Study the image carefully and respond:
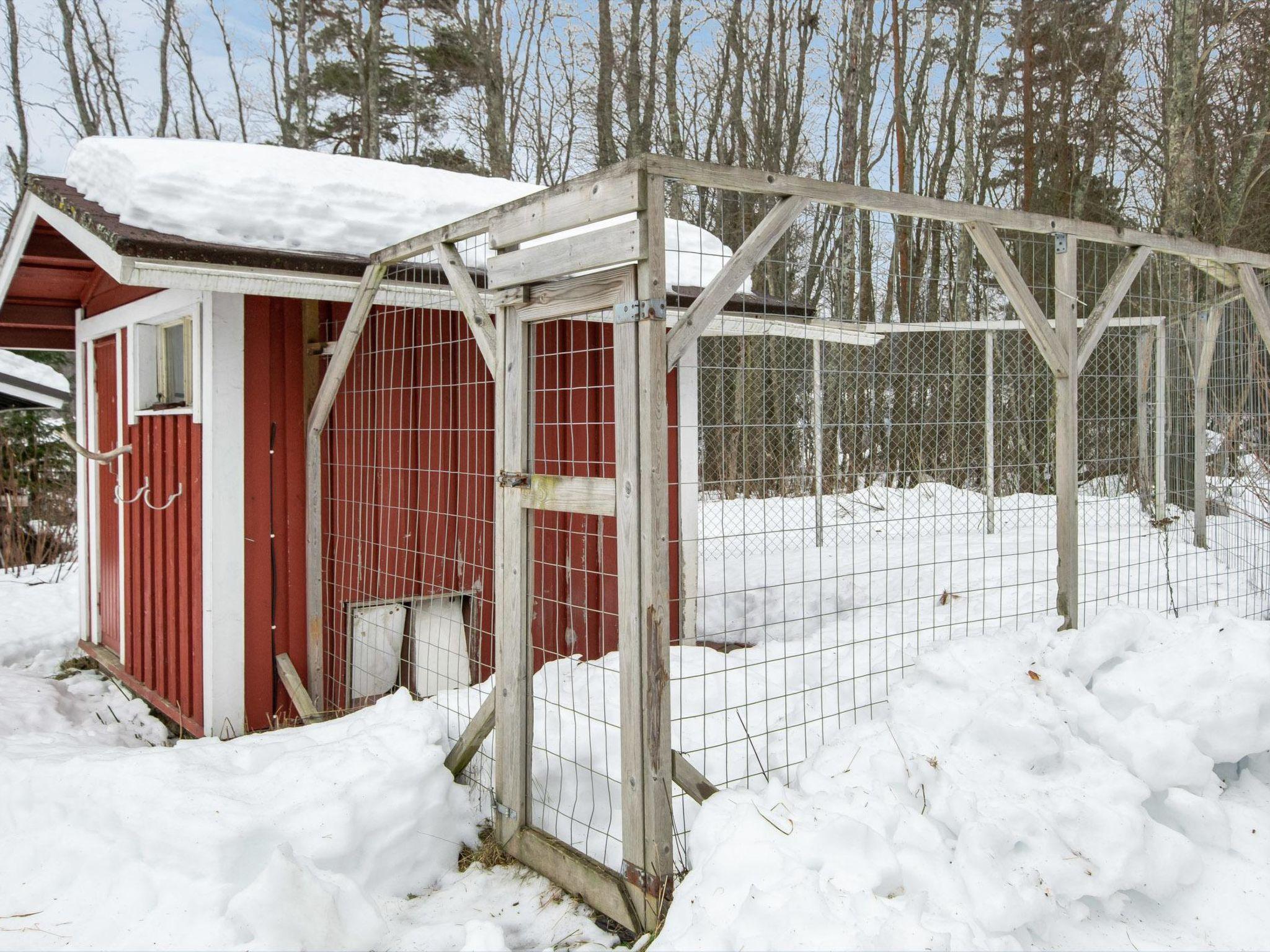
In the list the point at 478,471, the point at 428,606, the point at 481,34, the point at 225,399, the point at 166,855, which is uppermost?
the point at 481,34

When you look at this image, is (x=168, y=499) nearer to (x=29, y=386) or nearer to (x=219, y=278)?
(x=219, y=278)

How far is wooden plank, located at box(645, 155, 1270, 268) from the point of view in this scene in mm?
2672

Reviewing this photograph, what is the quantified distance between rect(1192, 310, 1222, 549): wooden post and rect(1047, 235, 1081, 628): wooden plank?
3.07 meters

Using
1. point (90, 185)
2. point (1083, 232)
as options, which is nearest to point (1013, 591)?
point (1083, 232)

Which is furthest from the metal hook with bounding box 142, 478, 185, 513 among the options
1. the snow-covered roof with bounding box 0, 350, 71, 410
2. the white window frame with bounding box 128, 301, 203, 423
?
the snow-covered roof with bounding box 0, 350, 71, 410

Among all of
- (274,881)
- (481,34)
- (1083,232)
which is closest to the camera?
(274,881)

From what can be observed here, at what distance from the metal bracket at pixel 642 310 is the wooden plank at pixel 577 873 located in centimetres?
166

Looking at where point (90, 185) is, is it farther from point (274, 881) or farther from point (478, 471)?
point (274, 881)

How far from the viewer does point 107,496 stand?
6.26 metres

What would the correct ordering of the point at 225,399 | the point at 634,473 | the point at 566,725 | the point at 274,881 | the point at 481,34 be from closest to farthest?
the point at 274,881 < the point at 634,473 < the point at 566,725 < the point at 225,399 < the point at 481,34

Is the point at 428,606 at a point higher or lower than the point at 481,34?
lower

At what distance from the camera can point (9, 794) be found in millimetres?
3137

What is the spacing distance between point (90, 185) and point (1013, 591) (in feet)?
18.9

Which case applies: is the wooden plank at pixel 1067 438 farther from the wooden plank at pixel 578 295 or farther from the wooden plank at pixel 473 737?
the wooden plank at pixel 473 737
